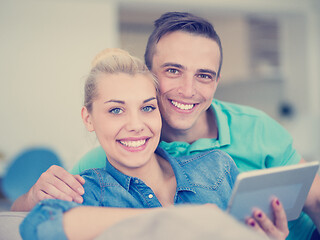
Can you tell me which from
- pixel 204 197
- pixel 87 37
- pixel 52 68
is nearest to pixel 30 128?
pixel 52 68

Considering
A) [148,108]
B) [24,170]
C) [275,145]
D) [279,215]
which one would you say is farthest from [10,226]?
[24,170]

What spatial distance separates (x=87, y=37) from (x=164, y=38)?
311cm

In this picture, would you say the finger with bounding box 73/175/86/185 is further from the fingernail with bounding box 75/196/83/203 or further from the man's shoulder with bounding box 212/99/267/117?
the man's shoulder with bounding box 212/99/267/117

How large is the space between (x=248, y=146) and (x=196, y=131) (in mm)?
215

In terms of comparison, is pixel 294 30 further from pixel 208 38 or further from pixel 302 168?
Answer: pixel 302 168

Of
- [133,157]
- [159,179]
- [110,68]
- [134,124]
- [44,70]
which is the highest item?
[110,68]

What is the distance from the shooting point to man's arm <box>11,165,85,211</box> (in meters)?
1.15

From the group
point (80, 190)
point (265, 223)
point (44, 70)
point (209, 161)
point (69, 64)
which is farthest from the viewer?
point (69, 64)

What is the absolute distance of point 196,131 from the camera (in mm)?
1686

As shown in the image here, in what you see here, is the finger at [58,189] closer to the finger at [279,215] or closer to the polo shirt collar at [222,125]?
the finger at [279,215]

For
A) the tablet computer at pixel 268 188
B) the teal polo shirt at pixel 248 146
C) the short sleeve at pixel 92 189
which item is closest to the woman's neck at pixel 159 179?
the short sleeve at pixel 92 189

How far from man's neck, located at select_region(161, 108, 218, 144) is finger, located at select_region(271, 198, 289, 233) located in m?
0.59

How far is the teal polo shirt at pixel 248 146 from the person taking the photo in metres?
1.59

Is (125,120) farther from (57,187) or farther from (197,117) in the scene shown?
(197,117)
